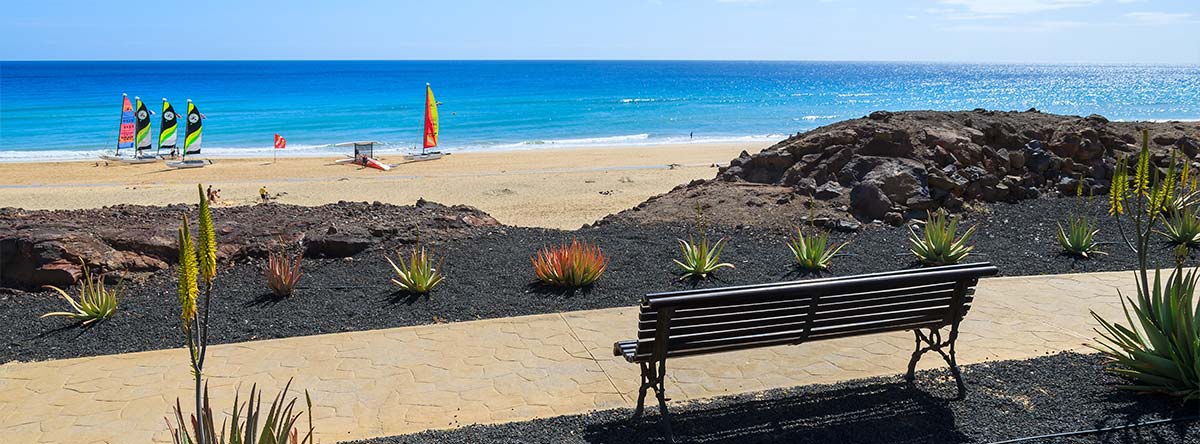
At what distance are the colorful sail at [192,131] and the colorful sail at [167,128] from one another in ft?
3.88

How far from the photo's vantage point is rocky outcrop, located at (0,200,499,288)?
7.83 m

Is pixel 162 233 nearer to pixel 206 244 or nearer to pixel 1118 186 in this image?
pixel 206 244

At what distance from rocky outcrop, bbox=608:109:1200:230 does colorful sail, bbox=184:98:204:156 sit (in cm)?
2361

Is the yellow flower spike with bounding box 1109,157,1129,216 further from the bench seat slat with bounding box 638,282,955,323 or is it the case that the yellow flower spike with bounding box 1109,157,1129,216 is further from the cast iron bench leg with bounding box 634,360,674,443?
the cast iron bench leg with bounding box 634,360,674,443

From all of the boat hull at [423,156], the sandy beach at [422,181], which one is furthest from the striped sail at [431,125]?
the sandy beach at [422,181]

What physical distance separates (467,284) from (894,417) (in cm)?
437

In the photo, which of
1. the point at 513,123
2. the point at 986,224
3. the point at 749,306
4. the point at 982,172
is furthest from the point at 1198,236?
the point at 513,123

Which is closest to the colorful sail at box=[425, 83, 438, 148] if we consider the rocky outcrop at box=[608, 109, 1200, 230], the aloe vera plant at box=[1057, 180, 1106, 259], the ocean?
the ocean

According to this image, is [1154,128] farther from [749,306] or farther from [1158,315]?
[749,306]

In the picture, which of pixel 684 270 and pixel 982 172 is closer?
pixel 684 270

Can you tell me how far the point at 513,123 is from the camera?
52438 millimetres

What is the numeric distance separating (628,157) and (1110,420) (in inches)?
1097

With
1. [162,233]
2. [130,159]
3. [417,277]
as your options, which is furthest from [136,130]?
[417,277]

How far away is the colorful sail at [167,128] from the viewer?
31469 mm
